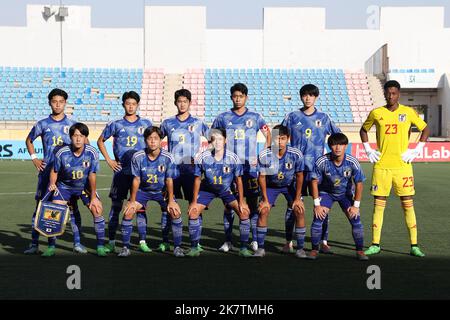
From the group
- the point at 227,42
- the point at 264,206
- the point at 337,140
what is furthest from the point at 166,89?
the point at 337,140

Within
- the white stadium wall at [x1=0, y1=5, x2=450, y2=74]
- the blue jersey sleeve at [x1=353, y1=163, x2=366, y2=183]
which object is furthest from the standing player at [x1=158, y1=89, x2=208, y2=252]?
the white stadium wall at [x1=0, y1=5, x2=450, y2=74]

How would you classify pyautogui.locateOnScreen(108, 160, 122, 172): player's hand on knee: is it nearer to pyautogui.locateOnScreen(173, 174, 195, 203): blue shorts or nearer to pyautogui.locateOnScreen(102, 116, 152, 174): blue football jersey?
pyautogui.locateOnScreen(102, 116, 152, 174): blue football jersey

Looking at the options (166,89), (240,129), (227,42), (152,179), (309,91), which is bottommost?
(152,179)

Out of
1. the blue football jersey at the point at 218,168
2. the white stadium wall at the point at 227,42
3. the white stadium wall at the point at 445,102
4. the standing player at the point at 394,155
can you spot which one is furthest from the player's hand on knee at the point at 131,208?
the white stadium wall at the point at 227,42

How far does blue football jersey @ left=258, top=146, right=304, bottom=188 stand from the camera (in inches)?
328

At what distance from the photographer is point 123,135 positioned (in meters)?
8.84

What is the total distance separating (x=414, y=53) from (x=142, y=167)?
3646 centimetres

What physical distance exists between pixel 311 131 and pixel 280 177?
77cm

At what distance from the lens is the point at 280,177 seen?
8383 mm

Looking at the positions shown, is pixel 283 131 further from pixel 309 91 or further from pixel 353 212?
pixel 353 212

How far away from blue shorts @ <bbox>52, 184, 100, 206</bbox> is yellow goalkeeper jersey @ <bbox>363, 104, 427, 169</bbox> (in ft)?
12.6

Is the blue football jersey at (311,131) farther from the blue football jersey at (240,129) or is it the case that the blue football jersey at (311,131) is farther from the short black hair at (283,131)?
the blue football jersey at (240,129)
